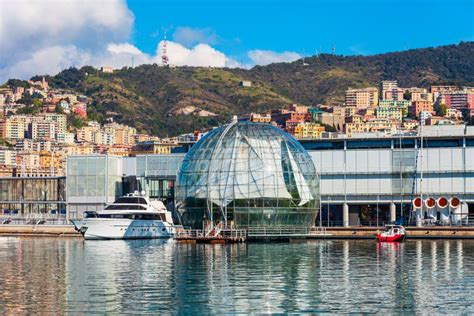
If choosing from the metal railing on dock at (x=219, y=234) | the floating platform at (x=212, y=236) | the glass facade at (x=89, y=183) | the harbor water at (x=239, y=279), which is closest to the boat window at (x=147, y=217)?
the floating platform at (x=212, y=236)

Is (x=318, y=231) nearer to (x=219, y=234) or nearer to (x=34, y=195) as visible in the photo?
(x=219, y=234)

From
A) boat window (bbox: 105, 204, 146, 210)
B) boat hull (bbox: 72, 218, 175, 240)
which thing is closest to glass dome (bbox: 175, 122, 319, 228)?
boat hull (bbox: 72, 218, 175, 240)

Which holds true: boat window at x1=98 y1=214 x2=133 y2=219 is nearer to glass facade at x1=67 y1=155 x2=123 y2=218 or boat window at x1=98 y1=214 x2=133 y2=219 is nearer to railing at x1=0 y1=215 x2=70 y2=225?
railing at x1=0 y1=215 x2=70 y2=225

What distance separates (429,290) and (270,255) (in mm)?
22412

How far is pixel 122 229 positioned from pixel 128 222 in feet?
2.90

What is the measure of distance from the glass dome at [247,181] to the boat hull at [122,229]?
8.51m

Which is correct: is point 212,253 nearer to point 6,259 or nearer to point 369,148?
point 6,259

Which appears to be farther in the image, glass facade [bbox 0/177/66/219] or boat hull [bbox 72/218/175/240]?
glass facade [bbox 0/177/66/219]

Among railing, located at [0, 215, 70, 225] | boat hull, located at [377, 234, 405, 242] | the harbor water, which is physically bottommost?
the harbor water

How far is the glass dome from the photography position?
83688 mm

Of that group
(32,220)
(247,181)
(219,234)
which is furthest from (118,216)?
(32,220)

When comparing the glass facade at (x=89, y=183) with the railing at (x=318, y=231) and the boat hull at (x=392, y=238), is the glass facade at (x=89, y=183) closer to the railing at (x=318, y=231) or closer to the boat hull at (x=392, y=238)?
the railing at (x=318, y=231)

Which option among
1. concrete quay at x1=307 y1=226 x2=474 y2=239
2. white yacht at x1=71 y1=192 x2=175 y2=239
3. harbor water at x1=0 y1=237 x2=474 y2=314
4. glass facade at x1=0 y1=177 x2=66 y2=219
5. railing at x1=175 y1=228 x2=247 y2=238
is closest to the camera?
harbor water at x1=0 y1=237 x2=474 y2=314

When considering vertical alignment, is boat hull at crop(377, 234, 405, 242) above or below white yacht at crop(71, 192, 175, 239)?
below
